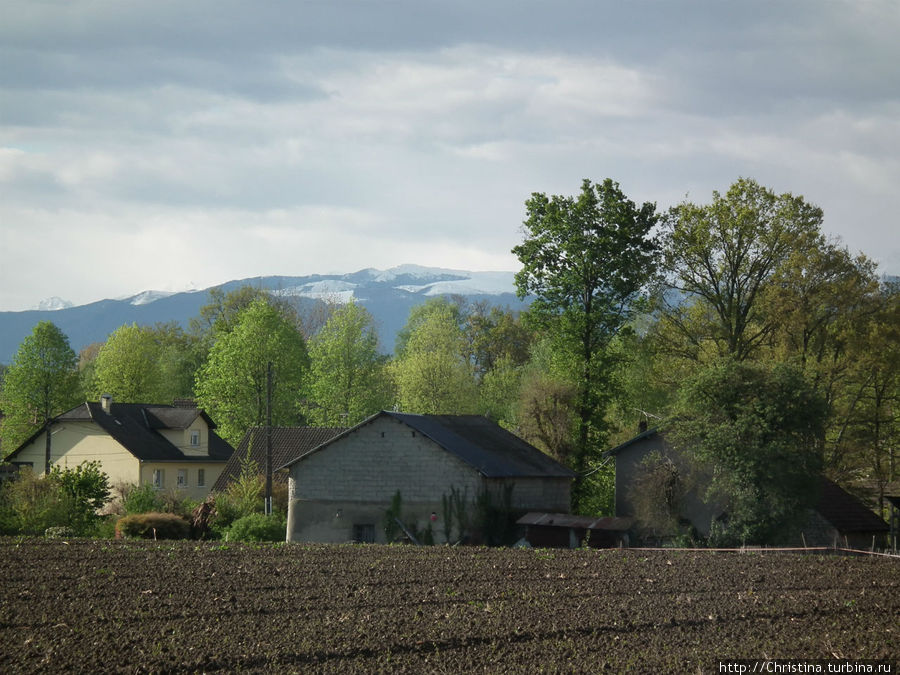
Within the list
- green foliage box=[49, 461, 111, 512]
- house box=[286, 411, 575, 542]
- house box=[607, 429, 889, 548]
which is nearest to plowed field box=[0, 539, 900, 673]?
house box=[607, 429, 889, 548]

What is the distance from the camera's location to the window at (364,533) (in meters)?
45.2

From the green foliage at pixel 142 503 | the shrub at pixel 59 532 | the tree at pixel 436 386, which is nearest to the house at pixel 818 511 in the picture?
the green foliage at pixel 142 503

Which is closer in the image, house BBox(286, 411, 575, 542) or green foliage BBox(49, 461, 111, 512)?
house BBox(286, 411, 575, 542)

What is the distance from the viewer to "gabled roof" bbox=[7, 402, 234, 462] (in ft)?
226

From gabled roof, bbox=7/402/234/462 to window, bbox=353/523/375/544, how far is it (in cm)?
2753

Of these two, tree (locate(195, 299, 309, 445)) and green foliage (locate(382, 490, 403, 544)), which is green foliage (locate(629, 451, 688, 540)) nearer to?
green foliage (locate(382, 490, 403, 544))

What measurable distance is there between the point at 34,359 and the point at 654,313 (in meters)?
50.0

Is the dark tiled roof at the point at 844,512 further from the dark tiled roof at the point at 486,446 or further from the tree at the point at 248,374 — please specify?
the tree at the point at 248,374

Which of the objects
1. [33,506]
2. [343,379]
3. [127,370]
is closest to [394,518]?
[33,506]

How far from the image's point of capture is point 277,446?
2601 inches

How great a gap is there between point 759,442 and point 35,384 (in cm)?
5865

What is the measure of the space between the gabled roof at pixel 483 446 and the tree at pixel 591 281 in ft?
8.77

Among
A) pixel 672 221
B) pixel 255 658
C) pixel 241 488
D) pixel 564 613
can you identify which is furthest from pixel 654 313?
pixel 255 658

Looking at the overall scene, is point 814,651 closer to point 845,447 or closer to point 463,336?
point 845,447
